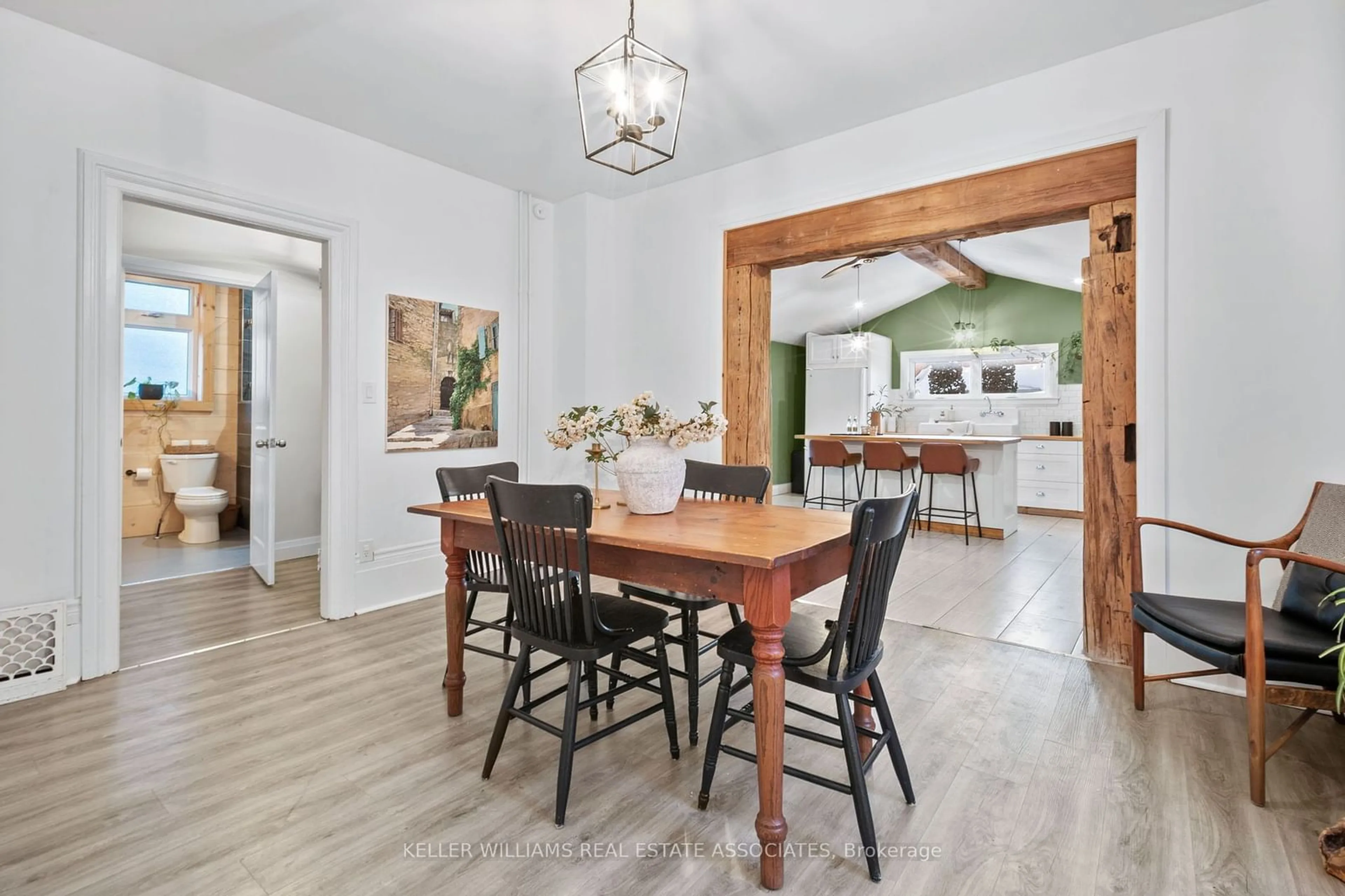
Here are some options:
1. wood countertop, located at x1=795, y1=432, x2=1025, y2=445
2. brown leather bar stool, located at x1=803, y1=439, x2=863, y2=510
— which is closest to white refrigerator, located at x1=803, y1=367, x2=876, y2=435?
brown leather bar stool, located at x1=803, y1=439, x2=863, y2=510

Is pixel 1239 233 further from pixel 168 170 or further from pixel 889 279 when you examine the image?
pixel 889 279

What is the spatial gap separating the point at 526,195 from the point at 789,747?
3862 millimetres

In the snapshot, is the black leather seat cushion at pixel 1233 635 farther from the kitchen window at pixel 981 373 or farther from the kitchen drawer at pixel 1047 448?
the kitchen window at pixel 981 373

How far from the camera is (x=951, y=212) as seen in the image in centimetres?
312

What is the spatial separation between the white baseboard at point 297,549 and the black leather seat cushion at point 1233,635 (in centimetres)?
515

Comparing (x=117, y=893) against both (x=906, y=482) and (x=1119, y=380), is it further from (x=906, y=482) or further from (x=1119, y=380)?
(x=906, y=482)

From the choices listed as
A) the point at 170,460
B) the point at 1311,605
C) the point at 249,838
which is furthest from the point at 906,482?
the point at 170,460

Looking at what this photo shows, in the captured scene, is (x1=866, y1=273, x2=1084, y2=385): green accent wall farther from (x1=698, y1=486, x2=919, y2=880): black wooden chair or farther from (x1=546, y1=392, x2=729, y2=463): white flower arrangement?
(x1=698, y1=486, x2=919, y2=880): black wooden chair

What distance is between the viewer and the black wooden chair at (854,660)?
4.90ft

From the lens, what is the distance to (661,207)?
4.31m

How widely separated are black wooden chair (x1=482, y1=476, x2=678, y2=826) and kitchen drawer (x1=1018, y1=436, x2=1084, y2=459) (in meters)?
6.47

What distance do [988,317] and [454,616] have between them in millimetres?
8396

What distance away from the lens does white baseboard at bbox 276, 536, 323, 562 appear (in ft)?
16.1

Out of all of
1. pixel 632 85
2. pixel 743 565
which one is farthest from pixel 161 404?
pixel 743 565
